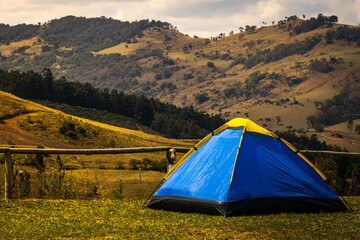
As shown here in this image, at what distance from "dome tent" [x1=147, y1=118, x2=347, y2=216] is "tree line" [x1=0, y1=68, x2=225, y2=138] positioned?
331 feet

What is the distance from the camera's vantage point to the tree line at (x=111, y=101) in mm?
107062

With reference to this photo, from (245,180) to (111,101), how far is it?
4814 inches

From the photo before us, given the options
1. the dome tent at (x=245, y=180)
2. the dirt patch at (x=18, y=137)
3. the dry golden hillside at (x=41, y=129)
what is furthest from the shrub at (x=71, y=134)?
the dome tent at (x=245, y=180)

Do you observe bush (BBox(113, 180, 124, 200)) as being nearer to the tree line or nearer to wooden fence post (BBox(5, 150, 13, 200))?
wooden fence post (BBox(5, 150, 13, 200))

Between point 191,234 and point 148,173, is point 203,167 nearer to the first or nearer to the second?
point 191,234

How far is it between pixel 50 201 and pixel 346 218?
5795mm

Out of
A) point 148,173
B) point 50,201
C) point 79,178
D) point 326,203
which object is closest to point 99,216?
point 50,201

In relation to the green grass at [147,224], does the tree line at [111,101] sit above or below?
above

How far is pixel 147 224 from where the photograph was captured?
771 cm

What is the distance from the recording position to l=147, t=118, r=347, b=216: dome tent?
8602mm

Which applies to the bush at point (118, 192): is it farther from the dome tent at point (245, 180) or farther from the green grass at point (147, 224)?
the dome tent at point (245, 180)

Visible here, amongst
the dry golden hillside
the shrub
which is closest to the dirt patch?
the dry golden hillside

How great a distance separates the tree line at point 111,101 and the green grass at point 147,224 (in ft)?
331

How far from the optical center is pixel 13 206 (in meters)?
8.91
